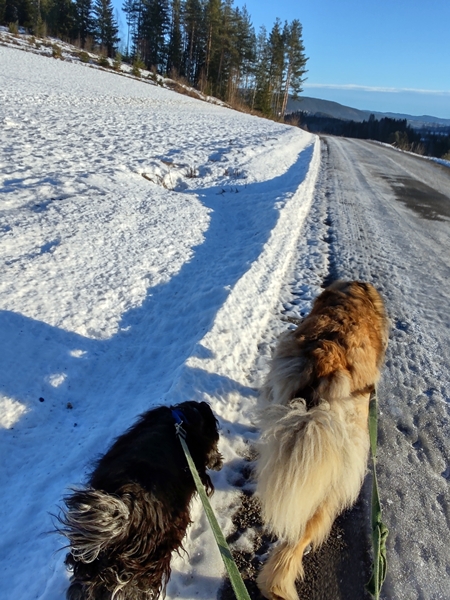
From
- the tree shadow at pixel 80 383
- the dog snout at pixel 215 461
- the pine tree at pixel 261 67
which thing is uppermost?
the pine tree at pixel 261 67

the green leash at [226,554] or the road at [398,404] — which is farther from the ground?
the green leash at [226,554]

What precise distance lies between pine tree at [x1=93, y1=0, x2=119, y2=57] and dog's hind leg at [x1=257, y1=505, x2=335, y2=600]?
63.4 meters

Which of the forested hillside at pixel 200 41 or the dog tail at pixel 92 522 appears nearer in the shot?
the dog tail at pixel 92 522

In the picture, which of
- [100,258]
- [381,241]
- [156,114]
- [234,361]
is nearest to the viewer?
[234,361]

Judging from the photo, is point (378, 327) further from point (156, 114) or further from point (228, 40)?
point (228, 40)

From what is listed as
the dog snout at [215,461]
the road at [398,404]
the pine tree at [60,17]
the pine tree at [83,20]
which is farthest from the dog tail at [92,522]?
the pine tree at [60,17]

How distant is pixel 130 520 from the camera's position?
1493 mm

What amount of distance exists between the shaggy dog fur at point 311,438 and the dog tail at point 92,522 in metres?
0.74

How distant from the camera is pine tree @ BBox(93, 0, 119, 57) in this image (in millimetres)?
52719

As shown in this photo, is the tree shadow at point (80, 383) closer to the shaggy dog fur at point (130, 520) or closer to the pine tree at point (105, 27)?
the shaggy dog fur at point (130, 520)

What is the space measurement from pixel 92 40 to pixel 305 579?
213ft

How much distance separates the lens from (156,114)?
20.7 m

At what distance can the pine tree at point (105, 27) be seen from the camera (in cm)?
5272

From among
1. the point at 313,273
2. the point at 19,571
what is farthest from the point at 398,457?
the point at 313,273
